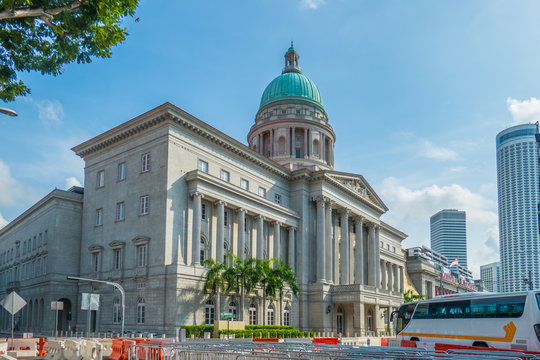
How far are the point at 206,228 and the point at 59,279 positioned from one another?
15897 millimetres

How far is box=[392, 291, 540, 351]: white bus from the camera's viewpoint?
82.5 ft

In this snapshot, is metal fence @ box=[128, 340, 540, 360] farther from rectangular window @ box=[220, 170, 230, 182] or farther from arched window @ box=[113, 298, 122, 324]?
rectangular window @ box=[220, 170, 230, 182]

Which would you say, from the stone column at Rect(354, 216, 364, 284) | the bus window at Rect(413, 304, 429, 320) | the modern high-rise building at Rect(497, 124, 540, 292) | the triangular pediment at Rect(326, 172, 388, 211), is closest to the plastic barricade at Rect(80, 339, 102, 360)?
the bus window at Rect(413, 304, 429, 320)

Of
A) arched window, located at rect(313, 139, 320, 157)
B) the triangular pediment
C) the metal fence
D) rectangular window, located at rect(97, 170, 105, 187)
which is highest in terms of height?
arched window, located at rect(313, 139, 320, 157)

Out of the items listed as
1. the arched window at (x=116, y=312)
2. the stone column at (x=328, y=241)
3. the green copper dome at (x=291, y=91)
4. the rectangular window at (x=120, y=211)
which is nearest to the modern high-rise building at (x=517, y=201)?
the green copper dome at (x=291, y=91)

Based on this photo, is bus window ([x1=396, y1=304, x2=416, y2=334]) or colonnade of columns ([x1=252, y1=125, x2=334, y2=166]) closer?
bus window ([x1=396, y1=304, x2=416, y2=334])

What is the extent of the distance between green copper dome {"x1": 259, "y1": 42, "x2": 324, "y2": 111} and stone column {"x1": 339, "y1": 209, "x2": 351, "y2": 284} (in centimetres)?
2150

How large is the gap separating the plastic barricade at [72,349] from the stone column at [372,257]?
172 feet

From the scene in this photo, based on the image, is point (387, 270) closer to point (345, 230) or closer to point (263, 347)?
point (345, 230)

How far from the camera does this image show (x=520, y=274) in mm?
168125

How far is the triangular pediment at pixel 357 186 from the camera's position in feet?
212

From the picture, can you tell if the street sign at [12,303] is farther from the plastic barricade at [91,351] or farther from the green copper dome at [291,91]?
the green copper dome at [291,91]

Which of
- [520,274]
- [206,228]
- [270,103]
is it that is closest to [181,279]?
[206,228]

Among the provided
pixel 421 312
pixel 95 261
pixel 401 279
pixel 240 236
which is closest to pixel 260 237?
pixel 240 236
